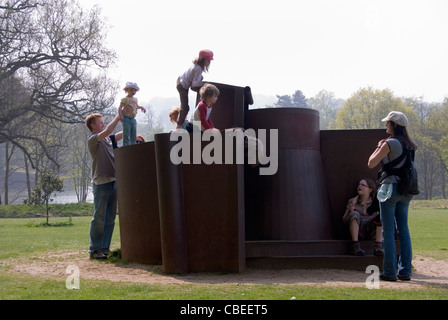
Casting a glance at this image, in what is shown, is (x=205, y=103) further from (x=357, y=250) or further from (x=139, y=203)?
(x=357, y=250)

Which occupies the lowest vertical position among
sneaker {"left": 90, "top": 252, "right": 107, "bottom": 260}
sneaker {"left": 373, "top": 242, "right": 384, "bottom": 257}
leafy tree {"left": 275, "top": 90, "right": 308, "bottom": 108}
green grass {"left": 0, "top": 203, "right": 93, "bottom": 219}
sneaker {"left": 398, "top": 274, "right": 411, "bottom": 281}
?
green grass {"left": 0, "top": 203, "right": 93, "bottom": 219}

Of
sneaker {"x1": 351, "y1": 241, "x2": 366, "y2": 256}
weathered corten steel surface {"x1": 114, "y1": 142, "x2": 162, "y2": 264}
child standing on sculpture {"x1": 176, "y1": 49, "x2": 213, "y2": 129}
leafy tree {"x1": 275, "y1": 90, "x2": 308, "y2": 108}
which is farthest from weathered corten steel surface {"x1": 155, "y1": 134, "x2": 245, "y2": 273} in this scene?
leafy tree {"x1": 275, "y1": 90, "x2": 308, "y2": 108}

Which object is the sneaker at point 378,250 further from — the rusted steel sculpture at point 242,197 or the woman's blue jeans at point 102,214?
the woman's blue jeans at point 102,214

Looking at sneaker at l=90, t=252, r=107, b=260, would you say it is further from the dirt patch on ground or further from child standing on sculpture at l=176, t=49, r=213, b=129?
child standing on sculpture at l=176, t=49, r=213, b=129

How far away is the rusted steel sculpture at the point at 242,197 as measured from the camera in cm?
757

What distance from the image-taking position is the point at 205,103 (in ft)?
25.1

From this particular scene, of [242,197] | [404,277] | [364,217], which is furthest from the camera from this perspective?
[364,217]

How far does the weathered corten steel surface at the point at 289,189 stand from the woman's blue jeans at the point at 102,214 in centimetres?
268

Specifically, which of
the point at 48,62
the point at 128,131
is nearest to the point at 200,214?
the point at 128,131

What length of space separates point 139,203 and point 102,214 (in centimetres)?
136

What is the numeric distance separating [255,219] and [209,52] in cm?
263

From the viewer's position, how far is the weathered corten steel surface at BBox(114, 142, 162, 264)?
842 centimetres

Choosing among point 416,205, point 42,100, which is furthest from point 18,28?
point 416,205

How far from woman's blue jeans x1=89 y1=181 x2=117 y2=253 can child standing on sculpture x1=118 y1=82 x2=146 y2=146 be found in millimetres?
959
